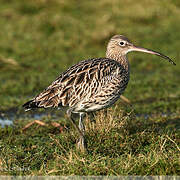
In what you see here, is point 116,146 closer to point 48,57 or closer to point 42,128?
point 42,128

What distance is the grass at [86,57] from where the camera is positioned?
235 inches

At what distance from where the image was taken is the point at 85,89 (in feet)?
23.0

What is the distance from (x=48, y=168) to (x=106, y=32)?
9.39m

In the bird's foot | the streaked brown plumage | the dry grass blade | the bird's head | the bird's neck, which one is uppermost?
the bird's head

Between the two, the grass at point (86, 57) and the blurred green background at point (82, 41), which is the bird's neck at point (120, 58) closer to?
the grass at point (86, 57)

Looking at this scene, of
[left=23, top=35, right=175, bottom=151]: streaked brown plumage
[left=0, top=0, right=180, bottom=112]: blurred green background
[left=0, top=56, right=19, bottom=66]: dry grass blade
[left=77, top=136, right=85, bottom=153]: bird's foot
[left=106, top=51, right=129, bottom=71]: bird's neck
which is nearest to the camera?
[left=77, top=136, right=85, bottom=153]: bird's foot

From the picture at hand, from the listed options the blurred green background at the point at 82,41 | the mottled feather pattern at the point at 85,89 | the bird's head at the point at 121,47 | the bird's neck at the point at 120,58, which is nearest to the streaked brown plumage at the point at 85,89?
the mottled feather pattern at the point at 85,89

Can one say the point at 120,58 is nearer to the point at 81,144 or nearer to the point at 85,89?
the point at 85,89

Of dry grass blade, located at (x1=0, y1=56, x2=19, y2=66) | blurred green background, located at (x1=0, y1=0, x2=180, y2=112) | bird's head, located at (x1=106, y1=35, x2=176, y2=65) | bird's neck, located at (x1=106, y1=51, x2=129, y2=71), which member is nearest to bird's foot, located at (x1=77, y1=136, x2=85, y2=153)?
bird's neck, located at (x1=106, y1=51, x2=129, y2=71)

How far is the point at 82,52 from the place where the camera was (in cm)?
1419

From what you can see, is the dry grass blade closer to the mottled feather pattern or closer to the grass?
the grass

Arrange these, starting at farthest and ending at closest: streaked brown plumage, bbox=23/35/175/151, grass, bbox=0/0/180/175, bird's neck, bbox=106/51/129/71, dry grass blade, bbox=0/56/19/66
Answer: dry grass blade, bbox=0/56/19/66
bird's neck, bbox=106/51/129/71
streaked brown plumage, bbox=23/35/175/151
grass, bbox=0/0/180/175

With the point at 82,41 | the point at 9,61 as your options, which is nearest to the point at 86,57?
the point at 82,41

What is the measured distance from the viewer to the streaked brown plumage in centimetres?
695
